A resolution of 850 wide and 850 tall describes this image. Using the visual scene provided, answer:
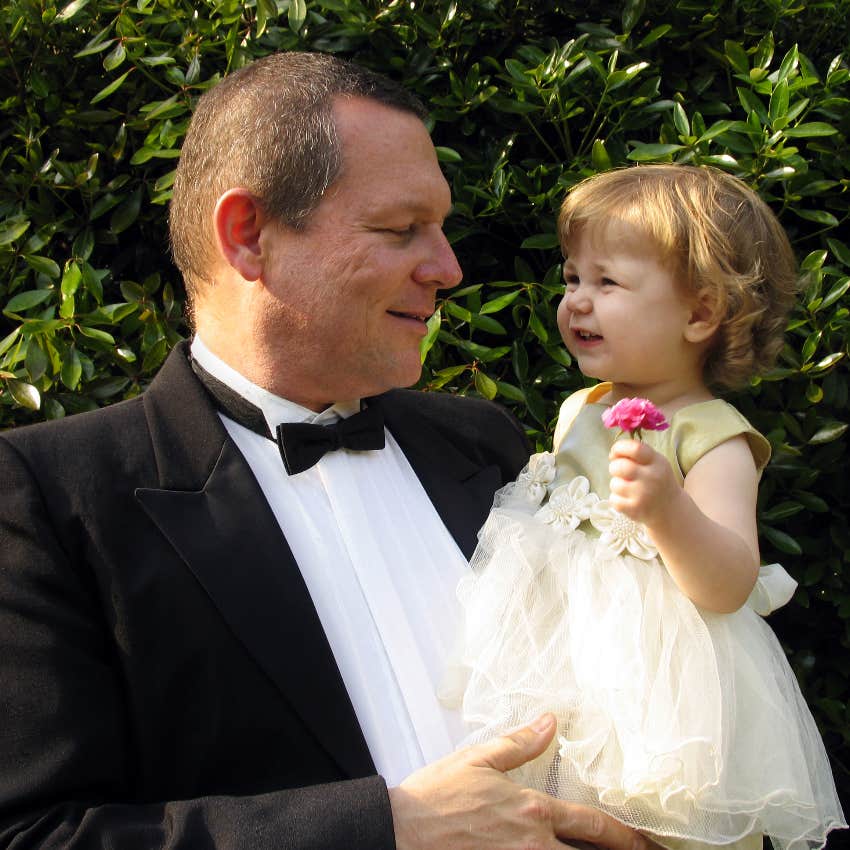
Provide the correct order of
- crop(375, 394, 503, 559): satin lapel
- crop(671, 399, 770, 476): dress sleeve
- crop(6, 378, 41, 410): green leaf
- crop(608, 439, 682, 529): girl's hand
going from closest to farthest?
crop(608, 439, 682, 529): girl's hand < crop(671, 399, 770, 476): dress sleeve < crop(375, 394, 503, 559): satin lapel < crop(6, 378, 41, 410): green leaf

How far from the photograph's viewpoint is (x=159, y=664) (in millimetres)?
1952

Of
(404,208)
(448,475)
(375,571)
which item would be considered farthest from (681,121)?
(375,571)

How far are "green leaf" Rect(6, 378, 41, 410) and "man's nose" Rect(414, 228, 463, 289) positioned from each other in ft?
3.39

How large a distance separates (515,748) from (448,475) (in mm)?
789

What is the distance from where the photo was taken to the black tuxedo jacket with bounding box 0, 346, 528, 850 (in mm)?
1795

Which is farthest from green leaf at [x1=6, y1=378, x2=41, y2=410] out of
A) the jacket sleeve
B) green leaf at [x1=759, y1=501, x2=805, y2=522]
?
green leaf at [x1=759, y1=501, x2=805, y2=522]

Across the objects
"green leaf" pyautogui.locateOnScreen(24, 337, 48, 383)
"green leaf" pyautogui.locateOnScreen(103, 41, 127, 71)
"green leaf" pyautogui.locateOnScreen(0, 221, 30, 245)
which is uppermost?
"green leaf" pyautogui.locateOnScreen(103, 41, 127, 71)

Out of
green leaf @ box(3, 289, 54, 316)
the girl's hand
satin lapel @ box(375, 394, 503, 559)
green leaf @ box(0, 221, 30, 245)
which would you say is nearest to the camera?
the girl's hand

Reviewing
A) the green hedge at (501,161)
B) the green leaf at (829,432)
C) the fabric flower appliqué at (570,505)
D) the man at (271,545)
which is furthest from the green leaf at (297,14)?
the green leaf at (829,432)

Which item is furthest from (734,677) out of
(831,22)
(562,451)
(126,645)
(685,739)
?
(831,22)

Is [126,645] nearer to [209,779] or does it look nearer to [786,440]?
[209,779]

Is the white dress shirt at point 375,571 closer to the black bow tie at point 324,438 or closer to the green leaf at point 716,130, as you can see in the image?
the black bow tie at point 324,438

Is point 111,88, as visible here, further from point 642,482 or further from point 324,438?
point 642,482

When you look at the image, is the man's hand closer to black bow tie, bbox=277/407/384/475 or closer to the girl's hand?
the girl's hand
